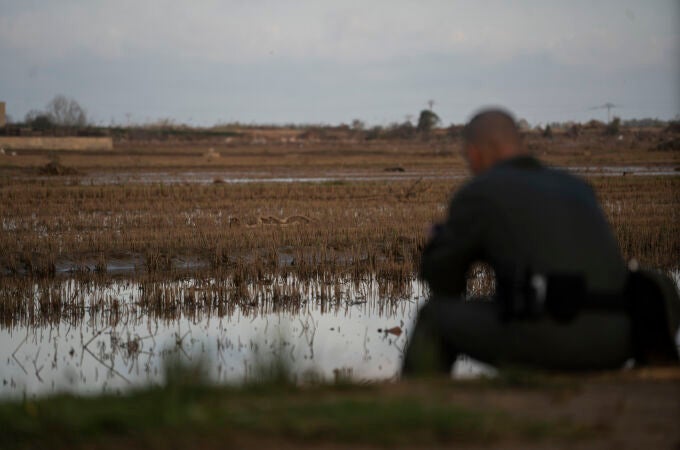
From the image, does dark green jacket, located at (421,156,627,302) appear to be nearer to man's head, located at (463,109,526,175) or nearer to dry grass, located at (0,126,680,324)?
man's head, located at (463,109,526,175)

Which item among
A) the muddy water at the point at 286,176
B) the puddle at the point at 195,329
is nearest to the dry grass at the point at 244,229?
the puddle at the point at 195,329

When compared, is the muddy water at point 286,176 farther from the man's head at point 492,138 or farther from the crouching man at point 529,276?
the crouching man at point 529,276

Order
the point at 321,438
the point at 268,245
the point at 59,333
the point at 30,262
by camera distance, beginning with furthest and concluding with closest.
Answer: the point at 268,245
the point at 30,262
the point at 59,333
the point at 321,438

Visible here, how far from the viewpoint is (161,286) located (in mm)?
11594

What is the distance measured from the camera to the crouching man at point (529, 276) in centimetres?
443

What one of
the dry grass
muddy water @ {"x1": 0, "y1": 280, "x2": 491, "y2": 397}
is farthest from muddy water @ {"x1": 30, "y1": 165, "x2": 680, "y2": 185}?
muddy water @ {"x1": 0, "y1": 280, "x2": 491, "y2": 397}

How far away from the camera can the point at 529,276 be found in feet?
14.5

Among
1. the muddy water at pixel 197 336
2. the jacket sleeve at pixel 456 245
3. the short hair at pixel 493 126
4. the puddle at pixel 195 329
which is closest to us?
the jacket sleeve at pixel 456 245

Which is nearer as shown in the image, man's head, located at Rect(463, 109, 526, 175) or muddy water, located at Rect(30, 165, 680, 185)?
man's head, located at Rect(463, 109, 526, 175)

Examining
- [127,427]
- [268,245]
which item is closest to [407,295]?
[268,245]

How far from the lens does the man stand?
4.43m

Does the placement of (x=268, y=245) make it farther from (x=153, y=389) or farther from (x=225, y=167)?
(x=225, y=167)

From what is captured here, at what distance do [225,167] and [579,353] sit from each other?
42.9m

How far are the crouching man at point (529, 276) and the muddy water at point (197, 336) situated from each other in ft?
6.74
